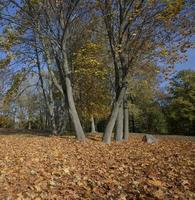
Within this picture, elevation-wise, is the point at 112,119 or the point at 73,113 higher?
the point at 73,113

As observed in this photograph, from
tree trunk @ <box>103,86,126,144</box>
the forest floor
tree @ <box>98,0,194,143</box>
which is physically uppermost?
tree @ <box>98,0,194,143</box>

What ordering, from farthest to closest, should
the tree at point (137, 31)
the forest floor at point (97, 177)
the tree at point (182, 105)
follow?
Answer: the tree at point (182, 105) → the tree at point (137, 31) → the forest floor at point (97, 177)

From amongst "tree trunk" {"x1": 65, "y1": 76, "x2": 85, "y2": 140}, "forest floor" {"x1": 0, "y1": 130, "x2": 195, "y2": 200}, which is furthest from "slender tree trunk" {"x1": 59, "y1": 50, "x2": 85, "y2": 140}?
"forest floor" {"x1": 0, "y1": 130, "x2": 195, "y2": 200}

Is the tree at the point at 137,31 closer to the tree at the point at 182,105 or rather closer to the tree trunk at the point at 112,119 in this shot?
the tree trunk at the point at 112,119

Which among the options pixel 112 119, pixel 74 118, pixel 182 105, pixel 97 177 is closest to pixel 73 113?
pixel 74 118

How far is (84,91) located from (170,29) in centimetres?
1470

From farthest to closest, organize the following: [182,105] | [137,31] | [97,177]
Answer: [182,105] → [137,31] → [97,177]

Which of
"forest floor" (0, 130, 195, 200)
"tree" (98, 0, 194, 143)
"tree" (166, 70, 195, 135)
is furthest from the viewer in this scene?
"tree" (166, 70, 195, 135)

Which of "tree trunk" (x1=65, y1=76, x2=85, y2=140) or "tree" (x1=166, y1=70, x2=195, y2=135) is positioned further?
"tree" (x1=166, y1=70, x2=195, y2=135)

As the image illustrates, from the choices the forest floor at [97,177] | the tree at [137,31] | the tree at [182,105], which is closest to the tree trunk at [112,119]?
the tree at [137,31]

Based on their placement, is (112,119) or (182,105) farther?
(182,105)

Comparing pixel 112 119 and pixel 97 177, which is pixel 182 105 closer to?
pixel 112 119

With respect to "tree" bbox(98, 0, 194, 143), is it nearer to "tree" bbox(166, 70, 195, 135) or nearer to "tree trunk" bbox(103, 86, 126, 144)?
"tree trunk" bbox(103, 86, 126, 144)

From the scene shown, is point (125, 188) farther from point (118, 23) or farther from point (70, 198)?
point (118, 23)
